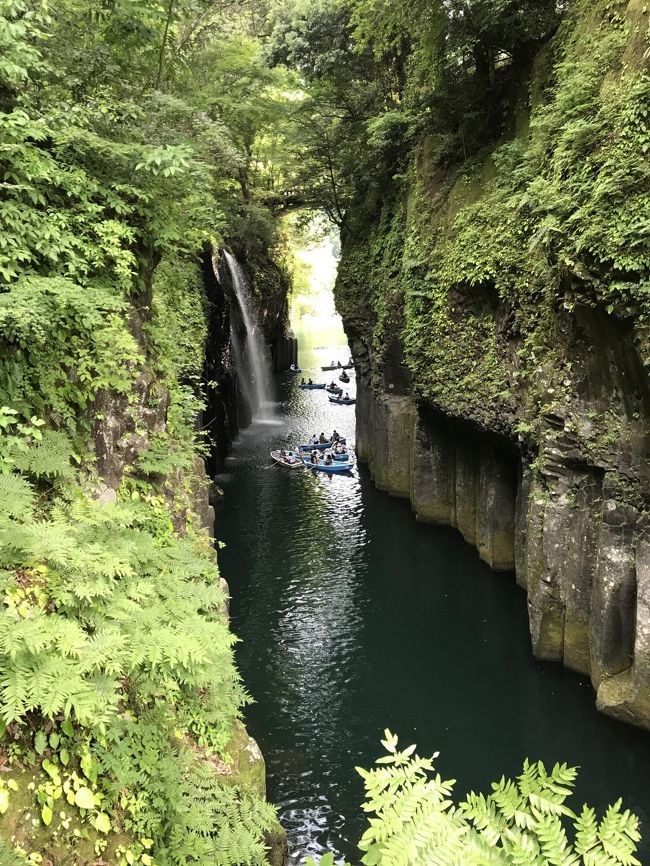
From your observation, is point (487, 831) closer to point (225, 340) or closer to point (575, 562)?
point (575, 562)

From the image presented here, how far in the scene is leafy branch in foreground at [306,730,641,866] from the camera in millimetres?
2783

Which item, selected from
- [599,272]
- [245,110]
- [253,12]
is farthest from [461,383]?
[253,12]

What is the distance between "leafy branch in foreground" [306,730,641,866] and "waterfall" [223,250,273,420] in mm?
29871

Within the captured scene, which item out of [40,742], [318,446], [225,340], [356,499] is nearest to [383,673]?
[40,742]

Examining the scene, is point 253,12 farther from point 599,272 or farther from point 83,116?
point 599,272

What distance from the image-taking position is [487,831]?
2.92 metres

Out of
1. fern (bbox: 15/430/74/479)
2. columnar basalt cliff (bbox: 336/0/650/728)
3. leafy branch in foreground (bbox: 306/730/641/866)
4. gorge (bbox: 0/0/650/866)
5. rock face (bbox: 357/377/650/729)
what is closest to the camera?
leafy branch in foreground (bbox: 306/730/641/866)

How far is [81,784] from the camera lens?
4.25m

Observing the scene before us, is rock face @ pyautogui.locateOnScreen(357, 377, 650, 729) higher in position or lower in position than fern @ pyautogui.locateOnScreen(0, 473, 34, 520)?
lower

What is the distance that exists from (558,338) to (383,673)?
8.32 meters

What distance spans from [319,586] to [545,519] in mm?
7298

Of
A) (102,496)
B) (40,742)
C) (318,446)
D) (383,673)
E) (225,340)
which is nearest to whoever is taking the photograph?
(40,742)

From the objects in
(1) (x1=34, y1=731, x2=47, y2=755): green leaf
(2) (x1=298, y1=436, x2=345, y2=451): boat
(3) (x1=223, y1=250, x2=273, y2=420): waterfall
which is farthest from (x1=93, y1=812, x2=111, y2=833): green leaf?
(3) (x1=223, y1=250, x2=273, y2=420): waterfall

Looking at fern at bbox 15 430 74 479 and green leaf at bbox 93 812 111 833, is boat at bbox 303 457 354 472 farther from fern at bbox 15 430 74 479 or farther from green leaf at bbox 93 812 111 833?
green leaf at bbox 93 812 111 833
